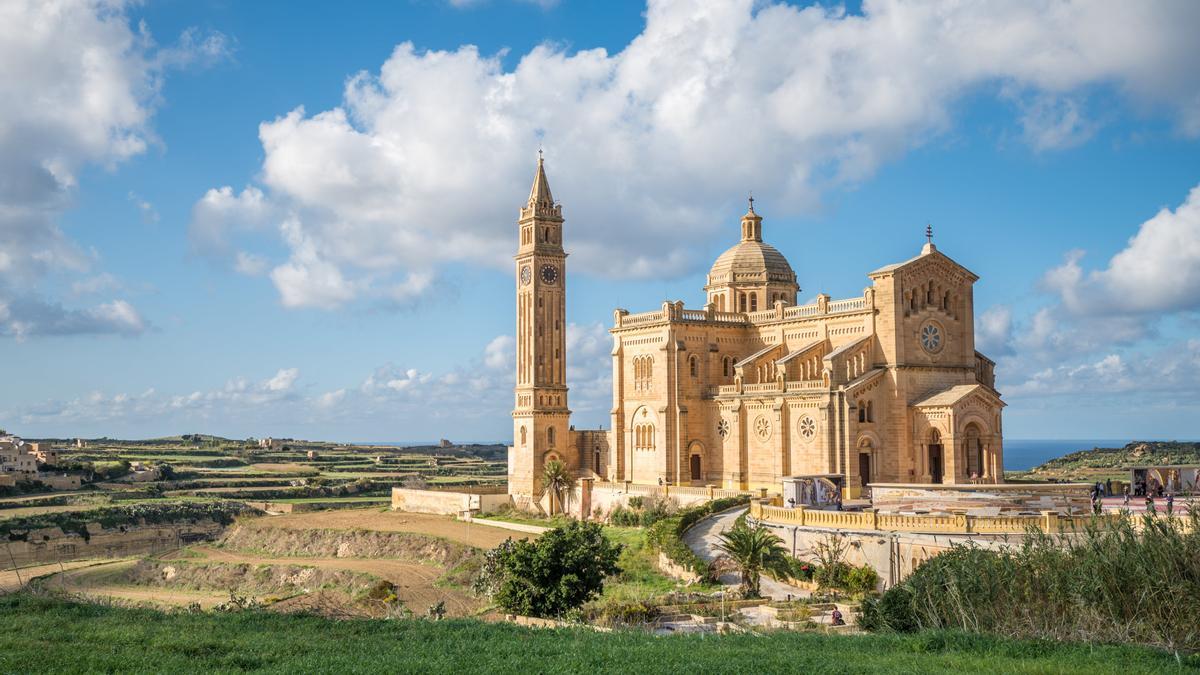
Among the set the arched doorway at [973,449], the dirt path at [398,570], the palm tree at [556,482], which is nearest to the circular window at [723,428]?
the palm tree at [556,482]

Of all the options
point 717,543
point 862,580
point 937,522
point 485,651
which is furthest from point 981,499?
point 485,651

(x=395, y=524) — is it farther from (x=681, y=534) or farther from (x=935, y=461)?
(x=935, y=461)

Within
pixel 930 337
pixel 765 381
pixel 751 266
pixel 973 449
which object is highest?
pixel 751 266

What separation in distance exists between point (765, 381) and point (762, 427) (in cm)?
309

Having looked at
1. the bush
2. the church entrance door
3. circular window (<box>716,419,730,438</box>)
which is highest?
circular window (<box>716,419,730,438</box>)

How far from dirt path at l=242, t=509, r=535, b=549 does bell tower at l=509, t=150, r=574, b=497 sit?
202 inches

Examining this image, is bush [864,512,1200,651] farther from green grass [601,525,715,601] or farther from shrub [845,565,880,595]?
green grass [601,525,715,601]

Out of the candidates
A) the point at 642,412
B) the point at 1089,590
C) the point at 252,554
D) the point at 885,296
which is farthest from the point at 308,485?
the point at 1089,590

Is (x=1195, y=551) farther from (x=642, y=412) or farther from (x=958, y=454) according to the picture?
(x=642, y=412)

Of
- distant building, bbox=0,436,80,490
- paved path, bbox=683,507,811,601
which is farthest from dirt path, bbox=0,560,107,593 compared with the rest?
paved path, bbox=683,507,811,601

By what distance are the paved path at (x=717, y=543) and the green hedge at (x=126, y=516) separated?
46772 millimetres

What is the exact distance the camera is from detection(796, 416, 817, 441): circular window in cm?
5284

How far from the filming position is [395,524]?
2606 inches

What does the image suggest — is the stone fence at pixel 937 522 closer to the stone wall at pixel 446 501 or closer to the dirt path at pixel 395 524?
the dirt path at pixel 395 524
